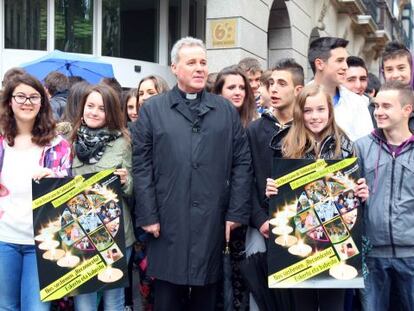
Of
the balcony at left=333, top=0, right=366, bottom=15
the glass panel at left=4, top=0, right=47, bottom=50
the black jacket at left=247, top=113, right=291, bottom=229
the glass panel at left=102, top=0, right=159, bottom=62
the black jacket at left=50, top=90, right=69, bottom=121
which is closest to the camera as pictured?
the black jacket at left=247, top=113, right=291, bottom=229

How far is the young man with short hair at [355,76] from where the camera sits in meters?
5.88

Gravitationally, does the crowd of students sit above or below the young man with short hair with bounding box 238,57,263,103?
below

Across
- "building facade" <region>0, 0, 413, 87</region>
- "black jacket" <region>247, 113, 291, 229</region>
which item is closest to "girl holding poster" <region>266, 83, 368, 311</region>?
"black jacket" <region>247, 113, 291, 229</region>

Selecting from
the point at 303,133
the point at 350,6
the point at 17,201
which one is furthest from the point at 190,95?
the point at 350,6

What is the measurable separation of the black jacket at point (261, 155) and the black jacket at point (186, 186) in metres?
0.13

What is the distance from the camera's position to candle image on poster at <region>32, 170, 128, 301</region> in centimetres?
360

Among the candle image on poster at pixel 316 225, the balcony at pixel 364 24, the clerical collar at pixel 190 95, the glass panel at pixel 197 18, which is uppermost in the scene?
the balcony at pixel 364 24

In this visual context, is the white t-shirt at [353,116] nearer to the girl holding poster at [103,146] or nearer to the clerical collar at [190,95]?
the clerical collar at [190,95]

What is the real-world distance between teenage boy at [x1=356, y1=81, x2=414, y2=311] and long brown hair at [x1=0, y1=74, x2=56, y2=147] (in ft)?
7.00

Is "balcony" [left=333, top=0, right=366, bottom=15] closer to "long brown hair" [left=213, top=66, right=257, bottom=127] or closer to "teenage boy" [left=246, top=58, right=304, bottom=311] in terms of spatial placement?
"long brown hair" [left=213, top=66, right=257, bottom=127]

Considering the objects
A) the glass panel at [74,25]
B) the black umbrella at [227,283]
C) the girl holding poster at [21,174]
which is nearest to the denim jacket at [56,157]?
the girl holding poster at [21,174]

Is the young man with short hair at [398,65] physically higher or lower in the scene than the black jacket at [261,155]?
higher

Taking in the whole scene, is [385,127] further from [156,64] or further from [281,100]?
[156,64]

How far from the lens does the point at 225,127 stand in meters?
3.84
